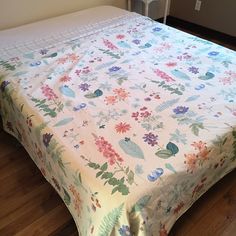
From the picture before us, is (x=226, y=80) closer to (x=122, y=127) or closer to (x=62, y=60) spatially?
(x=122, y=127)

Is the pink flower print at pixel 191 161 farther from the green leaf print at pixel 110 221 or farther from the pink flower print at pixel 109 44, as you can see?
the pink flower print at pixel 109 44

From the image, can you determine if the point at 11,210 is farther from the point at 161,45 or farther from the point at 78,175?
the point at 161,45

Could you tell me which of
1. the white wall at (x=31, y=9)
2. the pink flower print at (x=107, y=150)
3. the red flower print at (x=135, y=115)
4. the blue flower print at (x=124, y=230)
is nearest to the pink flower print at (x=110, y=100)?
the red flower print at (x=135, y=115)

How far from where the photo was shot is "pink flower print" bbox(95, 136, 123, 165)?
3.16 ft

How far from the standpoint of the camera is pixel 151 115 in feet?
3.82

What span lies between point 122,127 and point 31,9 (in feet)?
5.04

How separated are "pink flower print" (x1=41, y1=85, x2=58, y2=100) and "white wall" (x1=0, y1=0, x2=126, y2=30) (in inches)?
38.8

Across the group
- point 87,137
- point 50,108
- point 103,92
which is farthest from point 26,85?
point 87,137

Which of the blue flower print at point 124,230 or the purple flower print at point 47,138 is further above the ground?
the purple flower print at point 47,138

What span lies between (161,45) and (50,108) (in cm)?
95

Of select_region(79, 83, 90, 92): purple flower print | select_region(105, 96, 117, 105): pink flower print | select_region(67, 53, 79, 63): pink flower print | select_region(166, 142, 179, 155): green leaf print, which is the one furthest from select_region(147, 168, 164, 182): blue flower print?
select_region(67, 53, 79, 63): pink flower print

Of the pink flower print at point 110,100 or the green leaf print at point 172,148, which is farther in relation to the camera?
the pink flower print at point 110,100

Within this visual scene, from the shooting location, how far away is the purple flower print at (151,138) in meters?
1.03

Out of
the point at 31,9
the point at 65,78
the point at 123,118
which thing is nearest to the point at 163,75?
the point at 123,118
